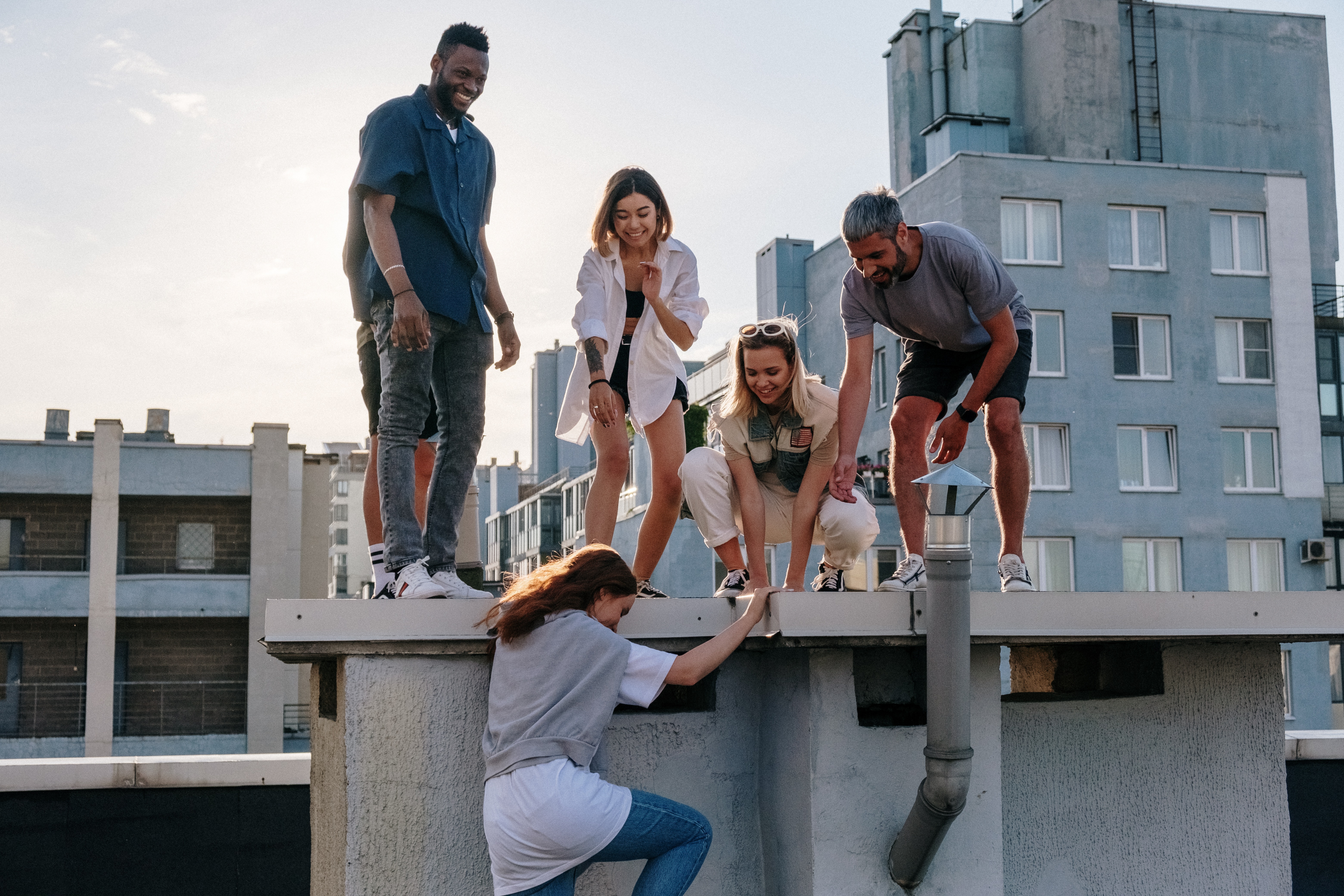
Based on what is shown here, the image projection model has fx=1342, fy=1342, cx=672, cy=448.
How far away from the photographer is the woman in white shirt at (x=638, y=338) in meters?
5.14

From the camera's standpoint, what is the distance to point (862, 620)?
4.14 m

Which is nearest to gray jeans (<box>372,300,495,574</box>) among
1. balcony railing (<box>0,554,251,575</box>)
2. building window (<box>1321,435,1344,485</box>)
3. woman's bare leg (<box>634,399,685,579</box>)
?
woman's bare leg (<box>634,399,685,579</box>)

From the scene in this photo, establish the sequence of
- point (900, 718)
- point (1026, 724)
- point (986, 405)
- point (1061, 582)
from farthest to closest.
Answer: point (1061, 582) < point (986, 405) < point (1026, 724) < point (900, 718)

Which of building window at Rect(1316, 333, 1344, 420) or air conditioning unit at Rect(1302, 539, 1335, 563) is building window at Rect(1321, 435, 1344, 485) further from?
air conditioning unit at Rect(1302, 539, 1335, 563)

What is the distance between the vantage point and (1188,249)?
3206cm

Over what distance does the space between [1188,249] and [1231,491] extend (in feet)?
19.2

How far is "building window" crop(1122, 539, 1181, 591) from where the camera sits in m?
31.4

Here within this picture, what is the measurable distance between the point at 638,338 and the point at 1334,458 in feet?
136

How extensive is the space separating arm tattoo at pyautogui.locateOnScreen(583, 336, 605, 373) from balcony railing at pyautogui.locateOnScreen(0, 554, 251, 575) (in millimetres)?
29238

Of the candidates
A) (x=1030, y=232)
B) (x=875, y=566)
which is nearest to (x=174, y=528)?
(x=875, y=566)

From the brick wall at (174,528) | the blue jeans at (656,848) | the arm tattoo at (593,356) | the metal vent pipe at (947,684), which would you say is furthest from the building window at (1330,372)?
the blue jeans at (656,848)

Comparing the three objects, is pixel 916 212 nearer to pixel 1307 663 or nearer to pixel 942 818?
pixel 1307 663

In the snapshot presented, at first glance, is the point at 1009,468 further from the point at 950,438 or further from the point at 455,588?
the point at 455,588

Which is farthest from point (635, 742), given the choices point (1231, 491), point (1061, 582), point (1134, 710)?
point (1231, 491)
